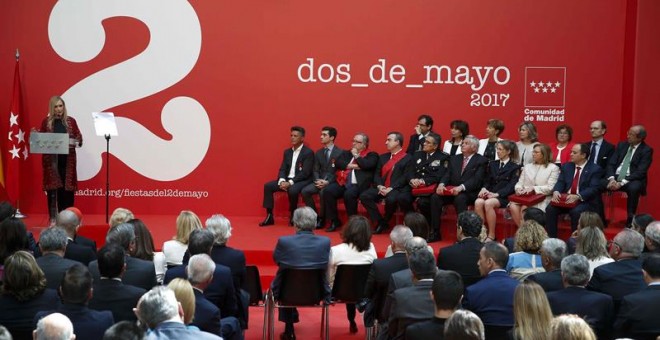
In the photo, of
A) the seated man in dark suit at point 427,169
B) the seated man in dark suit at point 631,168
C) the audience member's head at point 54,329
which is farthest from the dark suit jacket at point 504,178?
the audience member's head at point 54,329

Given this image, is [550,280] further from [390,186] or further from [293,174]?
[293,174]

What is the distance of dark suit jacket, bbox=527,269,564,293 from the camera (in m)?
5.37

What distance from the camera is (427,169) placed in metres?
10.1

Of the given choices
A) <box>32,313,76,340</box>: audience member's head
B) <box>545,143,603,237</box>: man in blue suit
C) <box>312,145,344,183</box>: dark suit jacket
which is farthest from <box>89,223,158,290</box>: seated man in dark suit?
<box>545,143,603,237</box>: man in blue suit

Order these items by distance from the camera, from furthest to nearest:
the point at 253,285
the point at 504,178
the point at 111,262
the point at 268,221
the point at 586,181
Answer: the point at 268,221 → the point at 504,178 → the point at 586,181 → the point at 253,285 → the point at 111,262

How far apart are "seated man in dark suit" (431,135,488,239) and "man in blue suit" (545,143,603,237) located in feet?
2.76

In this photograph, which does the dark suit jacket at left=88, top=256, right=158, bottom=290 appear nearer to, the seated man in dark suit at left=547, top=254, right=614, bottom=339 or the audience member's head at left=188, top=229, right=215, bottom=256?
the audience member's head at left=188, top=229, right=215, bottom=256

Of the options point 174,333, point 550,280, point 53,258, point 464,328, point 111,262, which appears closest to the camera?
point 464,328

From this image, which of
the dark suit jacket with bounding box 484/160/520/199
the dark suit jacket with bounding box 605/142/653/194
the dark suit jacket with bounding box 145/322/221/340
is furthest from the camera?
the dark suit jacket with bounding box 605/142/653/194

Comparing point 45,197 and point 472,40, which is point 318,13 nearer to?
point 472,40

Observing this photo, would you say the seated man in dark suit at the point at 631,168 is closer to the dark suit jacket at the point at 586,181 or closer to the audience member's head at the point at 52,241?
the dark suit jacket at the point at 586,181

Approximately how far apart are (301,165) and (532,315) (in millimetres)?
6816

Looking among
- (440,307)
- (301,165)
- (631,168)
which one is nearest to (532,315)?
(440,307)

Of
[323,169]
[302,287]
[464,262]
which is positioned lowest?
[302,287]
